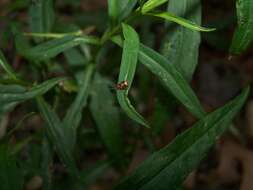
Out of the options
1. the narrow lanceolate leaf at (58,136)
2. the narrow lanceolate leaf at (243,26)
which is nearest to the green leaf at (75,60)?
the narrow lanceolate leaf at (58,136)

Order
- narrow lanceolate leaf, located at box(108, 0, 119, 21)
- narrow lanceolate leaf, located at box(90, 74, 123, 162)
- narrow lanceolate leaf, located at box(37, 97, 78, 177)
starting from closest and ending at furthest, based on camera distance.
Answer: narrow lanceolate leaf, located at box(108, 0, 119, 21), narrow lanceolate leaf, located at box(37, 97, 78, 177), narrow lanceolate leaf, located at box(90, 74, 123, 162)

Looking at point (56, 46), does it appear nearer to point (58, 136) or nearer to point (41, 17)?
point (58, 136)

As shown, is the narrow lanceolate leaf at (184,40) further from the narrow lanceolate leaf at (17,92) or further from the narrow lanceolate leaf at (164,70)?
the narrow lanceolate leaf at (17,92)

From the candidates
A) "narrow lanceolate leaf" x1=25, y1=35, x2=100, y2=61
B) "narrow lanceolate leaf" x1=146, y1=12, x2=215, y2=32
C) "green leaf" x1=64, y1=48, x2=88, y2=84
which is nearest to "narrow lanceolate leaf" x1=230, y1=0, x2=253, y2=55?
"narrow lanceolate leaf" x1=146, y1=12, x2=215, y2=32

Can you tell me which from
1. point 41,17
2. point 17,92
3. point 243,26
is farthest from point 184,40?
point 41,17

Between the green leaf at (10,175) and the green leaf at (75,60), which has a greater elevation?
the green leaf at (75,60)

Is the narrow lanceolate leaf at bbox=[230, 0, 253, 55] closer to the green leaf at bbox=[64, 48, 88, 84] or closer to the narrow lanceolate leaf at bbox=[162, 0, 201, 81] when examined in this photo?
the narrow lanceolate leaf at bbox=[162, 0, 201, 81]
